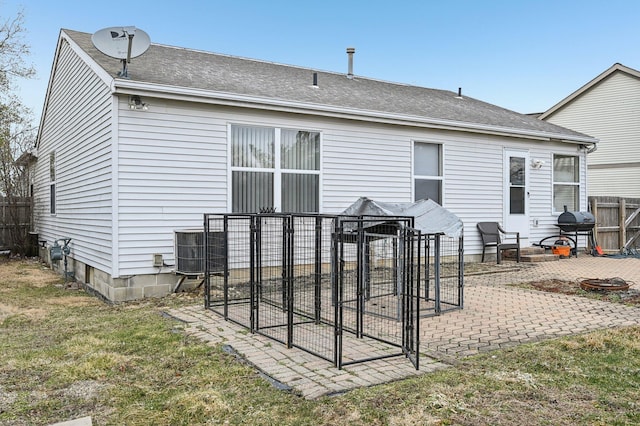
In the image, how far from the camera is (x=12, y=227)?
14.4 meters

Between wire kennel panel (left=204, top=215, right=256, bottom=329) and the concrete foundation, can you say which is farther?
the concrete foundation

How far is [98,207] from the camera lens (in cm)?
791

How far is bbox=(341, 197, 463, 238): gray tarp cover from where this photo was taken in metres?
5.71

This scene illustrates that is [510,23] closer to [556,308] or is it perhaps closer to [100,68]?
[556,308]

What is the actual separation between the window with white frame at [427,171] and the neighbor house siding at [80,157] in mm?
5954

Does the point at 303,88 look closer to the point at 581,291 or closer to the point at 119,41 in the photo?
the point at 119,41

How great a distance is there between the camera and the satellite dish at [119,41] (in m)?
7.44

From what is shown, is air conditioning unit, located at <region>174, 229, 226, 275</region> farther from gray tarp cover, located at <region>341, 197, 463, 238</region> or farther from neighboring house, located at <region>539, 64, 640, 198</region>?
neighboring house, located at <region>539, 64, 640, 198</region>

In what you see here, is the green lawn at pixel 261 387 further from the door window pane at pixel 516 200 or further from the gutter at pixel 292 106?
the door window pane at pixel 516 200

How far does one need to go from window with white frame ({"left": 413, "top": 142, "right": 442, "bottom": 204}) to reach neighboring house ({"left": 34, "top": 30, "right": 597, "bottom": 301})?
30 millimetres

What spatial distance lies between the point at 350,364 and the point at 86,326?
335cm

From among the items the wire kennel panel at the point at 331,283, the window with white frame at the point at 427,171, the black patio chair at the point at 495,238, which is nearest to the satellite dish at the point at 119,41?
the wire kennel panel at the point at 331,283

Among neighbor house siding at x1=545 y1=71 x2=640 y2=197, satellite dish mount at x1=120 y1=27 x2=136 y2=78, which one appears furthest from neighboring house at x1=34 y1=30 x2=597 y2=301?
neighbor house siding at x1=545 y1=71 x2=640 y2=197

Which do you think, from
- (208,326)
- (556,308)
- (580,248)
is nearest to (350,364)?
(208,326)
